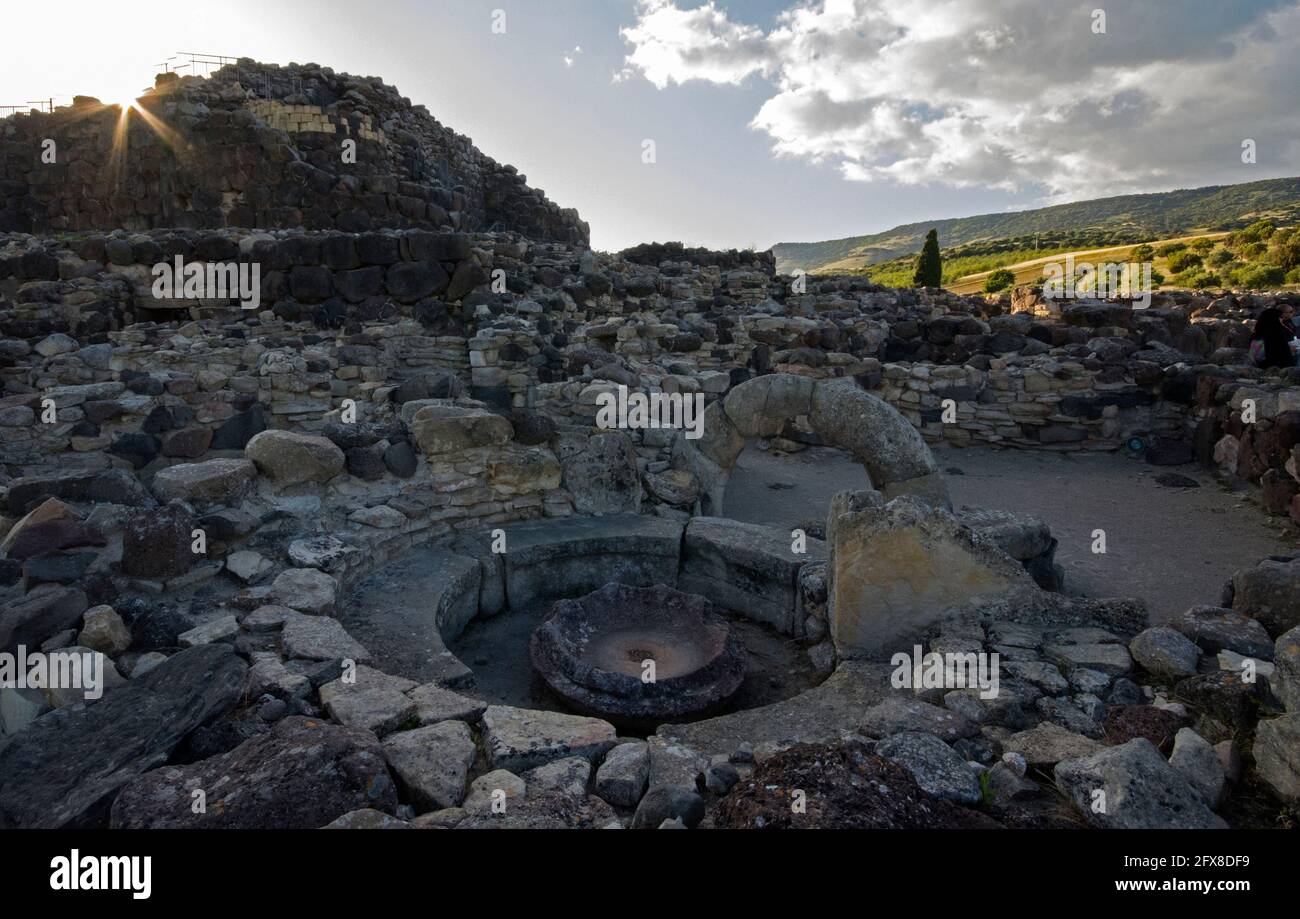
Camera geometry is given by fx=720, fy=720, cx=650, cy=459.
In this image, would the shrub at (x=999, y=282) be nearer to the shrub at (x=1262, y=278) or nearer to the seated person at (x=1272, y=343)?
the shrub at (x=1262, y=278)

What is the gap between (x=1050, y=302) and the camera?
1440 centimetres

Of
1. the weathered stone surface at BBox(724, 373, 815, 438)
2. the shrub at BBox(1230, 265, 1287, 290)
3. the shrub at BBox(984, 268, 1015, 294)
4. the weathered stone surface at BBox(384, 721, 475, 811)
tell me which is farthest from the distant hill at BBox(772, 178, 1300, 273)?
the weathered stone surface at BBox(384, 721, 475, 811)

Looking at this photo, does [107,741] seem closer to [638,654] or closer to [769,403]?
[638,654]

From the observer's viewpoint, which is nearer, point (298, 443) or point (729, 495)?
point (298, 443)

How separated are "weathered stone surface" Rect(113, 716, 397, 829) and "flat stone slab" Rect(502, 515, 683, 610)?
10.0ft

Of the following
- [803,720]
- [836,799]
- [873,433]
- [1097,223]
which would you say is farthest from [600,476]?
[1097,223]

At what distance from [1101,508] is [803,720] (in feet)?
20.4

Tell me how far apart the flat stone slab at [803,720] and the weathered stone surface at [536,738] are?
0.34 meters

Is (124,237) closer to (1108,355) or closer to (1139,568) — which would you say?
(1139,568)

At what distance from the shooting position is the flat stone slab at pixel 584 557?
19.2ft

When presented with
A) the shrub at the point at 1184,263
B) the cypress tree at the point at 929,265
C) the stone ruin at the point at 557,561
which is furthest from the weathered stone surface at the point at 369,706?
the shrub at the point at 1184,263

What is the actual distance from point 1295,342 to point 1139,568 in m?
6.09

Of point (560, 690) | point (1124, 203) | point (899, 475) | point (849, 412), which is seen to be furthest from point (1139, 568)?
point (1124, 203)

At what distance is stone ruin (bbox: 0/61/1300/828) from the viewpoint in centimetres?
261
